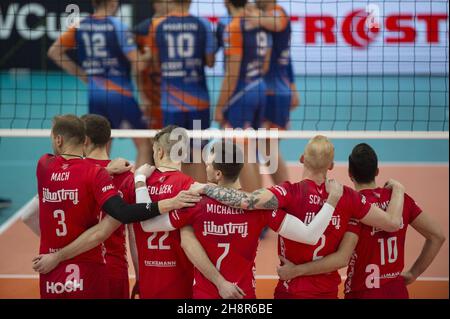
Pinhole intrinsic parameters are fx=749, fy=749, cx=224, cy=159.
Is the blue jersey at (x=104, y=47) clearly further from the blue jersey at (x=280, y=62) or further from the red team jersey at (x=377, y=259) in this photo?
the red team jersey at (x=377, y=259)

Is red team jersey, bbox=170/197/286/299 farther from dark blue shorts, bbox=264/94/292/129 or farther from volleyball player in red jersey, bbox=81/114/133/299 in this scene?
dark blue shorts, bbox=264/94/292/129

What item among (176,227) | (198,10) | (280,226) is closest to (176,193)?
(176,227)

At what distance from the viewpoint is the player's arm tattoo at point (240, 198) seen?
13.8ft

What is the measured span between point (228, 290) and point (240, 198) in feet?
1.71

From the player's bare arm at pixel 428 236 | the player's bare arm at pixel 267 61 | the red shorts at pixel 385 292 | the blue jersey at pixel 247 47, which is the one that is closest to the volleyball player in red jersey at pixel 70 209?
the red shorts at pixel 385 292

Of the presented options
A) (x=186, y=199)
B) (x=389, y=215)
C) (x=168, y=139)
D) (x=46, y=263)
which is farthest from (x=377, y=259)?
(x=46, y=263)

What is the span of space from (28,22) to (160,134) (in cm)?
1194

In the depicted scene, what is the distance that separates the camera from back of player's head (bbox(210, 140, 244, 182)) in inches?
170

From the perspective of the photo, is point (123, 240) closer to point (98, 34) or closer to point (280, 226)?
point (280, 226)

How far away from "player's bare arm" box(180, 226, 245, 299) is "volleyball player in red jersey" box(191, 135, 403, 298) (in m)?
0.33

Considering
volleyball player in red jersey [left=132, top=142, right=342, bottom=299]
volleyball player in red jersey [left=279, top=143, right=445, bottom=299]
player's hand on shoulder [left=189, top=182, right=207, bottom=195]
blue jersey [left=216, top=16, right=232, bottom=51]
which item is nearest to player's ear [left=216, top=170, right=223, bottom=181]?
volleyball player in red jersey [left=132, top=142, right=342, bottom=299]

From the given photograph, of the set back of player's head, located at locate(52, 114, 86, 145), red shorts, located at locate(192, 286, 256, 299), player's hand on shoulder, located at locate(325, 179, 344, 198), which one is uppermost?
back of player's head, located at locate(52, 114, 86, 145)

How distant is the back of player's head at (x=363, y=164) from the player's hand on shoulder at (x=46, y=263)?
1.89 m

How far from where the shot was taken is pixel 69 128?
14.9ft
